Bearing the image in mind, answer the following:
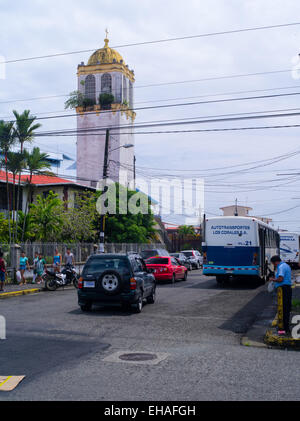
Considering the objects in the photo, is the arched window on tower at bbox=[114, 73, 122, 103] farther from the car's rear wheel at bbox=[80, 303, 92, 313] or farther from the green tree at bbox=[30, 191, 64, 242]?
the car's rear wheel at bbox=[80, 303, 92, 313]

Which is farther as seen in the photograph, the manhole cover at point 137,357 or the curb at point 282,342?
the curb at point 282,342

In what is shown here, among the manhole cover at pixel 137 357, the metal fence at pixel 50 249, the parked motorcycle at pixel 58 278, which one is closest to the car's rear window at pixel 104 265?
the manhole cover at pixel 137 357

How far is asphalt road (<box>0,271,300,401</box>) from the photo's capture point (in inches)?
256

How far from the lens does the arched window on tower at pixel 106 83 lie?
72.4 m

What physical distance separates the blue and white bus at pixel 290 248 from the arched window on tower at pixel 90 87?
3841cm

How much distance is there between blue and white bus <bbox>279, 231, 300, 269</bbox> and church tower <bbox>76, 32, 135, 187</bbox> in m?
29.6

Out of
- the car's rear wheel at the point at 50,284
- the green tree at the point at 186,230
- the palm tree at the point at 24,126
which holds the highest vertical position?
the palm tree at the point at 24,126

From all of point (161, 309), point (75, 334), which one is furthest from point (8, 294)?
point (75, 334)

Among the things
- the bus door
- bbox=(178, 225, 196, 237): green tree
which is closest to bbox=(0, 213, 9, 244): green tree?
the bus door

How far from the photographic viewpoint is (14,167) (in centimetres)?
2966

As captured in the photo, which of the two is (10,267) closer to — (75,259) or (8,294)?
(8,294)

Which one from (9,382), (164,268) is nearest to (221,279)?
(164,268)

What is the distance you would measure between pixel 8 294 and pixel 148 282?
20.6 feet

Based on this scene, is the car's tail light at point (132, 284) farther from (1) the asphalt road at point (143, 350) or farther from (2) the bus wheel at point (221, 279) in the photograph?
(2) the bus wheel at point (221, 279)
